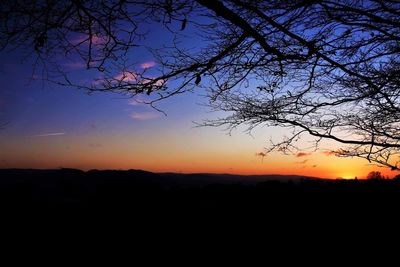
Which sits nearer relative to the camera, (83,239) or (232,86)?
(83,239)

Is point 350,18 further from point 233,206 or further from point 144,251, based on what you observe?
point 144,251

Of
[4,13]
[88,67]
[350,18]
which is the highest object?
[350,18]

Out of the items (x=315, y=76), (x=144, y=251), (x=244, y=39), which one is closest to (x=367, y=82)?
(x=315, y=76)

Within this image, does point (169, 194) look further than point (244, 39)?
Yes

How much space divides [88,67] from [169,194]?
360 centimetres

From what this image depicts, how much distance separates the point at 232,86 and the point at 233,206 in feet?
8.23

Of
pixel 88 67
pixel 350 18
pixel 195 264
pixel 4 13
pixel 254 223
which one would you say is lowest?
pixel 195 264

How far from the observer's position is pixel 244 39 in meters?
5.36

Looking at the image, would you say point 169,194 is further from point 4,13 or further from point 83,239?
point 4,13

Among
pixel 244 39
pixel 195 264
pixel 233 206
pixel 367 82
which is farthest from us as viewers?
pixel 233 206

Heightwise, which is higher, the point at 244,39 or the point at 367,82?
the point at 244,39

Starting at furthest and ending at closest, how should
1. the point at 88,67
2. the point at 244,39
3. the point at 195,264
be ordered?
the point at 244,39, the point at 88,67, the point at 195,264

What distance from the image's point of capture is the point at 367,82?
5.86m

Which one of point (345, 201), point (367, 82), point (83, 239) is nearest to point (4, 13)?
point (83, 239)
